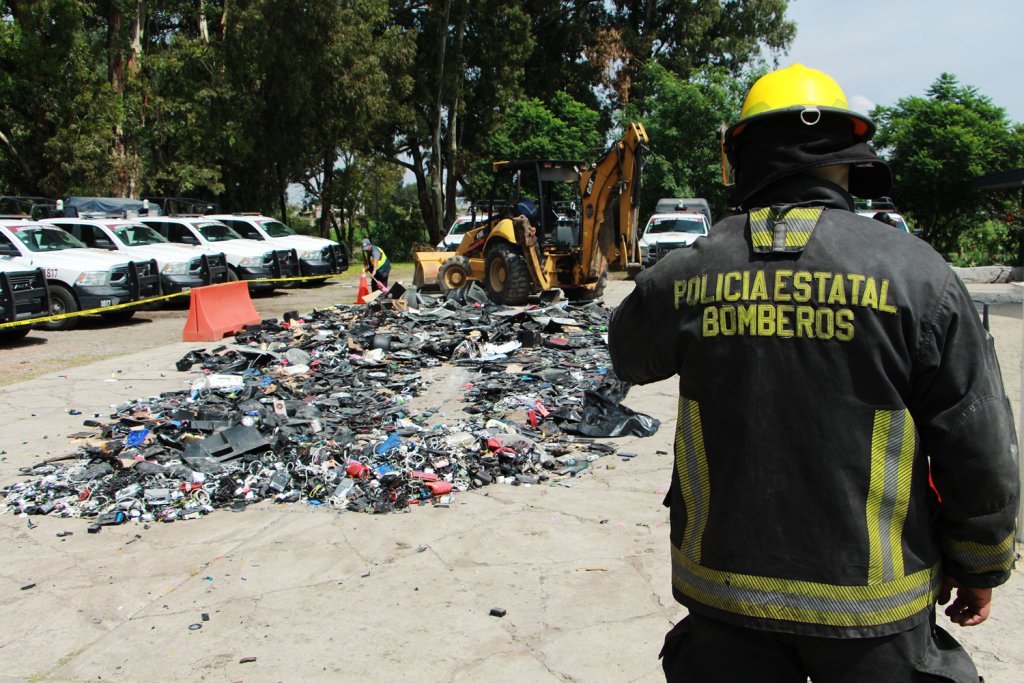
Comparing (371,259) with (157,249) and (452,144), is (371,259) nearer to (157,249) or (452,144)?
(157,249)

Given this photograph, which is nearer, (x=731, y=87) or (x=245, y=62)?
(x=245, y=62)

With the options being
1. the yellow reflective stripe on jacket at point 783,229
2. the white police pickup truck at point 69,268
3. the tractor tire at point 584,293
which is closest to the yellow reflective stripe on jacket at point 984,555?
the yellow reflective stripe on jacket at point 783,229

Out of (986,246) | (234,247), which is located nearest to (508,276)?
(234,247)

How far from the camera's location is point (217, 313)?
13953 millimetres

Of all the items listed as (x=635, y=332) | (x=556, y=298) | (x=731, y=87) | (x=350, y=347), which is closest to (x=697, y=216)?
(x=556, y=298)

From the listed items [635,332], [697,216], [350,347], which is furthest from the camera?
[697,216]

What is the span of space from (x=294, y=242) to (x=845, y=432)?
71.9 ft

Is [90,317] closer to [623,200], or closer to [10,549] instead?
[623,200]

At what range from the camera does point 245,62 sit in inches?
1122

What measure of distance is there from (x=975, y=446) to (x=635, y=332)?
2.64 feet

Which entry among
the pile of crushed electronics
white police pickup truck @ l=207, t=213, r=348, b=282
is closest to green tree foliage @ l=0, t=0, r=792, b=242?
white police pickup truck @ l=207, t=213, r=348, b=282

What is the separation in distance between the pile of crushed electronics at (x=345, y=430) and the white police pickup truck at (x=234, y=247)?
8832mm

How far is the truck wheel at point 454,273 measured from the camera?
60.1 feet

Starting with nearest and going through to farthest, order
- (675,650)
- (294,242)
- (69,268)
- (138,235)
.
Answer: (675,650) < (69,268) < (138,235) < (294,242)
